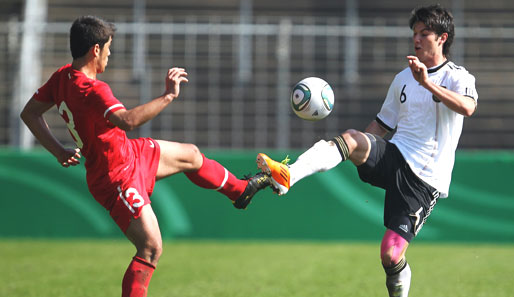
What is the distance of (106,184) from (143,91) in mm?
8039

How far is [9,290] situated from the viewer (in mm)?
7059

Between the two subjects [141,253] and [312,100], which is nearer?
[141,253]

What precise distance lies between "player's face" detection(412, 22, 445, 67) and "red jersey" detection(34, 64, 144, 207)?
7.45ft

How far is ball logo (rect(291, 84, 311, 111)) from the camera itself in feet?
17.9

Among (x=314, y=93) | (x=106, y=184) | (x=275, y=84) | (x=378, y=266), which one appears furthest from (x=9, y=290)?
(x=275, y=84)

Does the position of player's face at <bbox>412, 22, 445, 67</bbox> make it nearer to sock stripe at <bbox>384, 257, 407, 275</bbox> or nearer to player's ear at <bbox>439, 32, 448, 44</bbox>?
player's ear at <bbox>439, 32, 448, 44</bbox>

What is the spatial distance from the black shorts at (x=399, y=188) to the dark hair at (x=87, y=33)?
204cm

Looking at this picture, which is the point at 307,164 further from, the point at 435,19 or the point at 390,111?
the point at 435,19

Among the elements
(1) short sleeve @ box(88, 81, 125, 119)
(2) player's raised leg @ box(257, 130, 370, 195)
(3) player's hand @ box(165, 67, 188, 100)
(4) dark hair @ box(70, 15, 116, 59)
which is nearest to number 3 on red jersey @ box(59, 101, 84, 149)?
(1) short sleeve @ box(88, 81, 125, 119)

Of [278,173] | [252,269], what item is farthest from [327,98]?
[252,269]

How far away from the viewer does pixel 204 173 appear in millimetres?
5465

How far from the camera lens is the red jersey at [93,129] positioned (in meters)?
4.77

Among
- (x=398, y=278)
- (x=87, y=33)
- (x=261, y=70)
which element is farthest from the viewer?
(x=261, y=70)

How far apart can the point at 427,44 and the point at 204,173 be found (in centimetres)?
195
